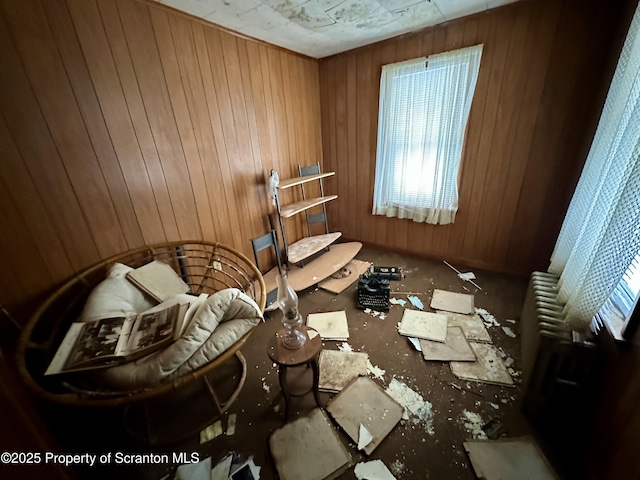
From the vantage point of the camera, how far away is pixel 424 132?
98.3 inches

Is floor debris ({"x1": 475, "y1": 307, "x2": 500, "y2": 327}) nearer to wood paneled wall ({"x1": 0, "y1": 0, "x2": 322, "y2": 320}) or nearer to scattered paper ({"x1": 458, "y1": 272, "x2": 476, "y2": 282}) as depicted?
scattered paper ({"x1": 458, "y1": 272, "x2": 476, "y2": 282})

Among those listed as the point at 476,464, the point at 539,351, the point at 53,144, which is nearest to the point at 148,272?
the point at 53,144

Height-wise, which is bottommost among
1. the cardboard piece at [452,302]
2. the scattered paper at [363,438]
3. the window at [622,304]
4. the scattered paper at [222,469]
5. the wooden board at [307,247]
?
the scattered paper at [222,469]

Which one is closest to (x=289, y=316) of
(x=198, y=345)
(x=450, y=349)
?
(x=198, y=345)

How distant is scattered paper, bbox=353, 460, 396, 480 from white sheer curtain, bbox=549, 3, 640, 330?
1133 mm

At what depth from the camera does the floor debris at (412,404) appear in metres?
1.32

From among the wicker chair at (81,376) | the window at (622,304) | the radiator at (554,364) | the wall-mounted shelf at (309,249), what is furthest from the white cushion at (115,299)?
the window at (622,304)

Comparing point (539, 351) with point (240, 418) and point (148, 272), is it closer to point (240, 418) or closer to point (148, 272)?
point (240, 418)

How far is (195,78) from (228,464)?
7.79 ft

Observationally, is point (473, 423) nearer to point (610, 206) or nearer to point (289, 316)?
point (289, 316)

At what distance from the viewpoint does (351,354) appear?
1739 millimetres

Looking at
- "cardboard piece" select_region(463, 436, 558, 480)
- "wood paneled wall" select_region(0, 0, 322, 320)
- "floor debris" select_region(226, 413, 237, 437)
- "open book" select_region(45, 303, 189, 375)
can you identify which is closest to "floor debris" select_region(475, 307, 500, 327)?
"cardboard piece" select_region(463, 436, 558, 480)

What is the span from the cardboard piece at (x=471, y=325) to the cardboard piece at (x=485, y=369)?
0.10m

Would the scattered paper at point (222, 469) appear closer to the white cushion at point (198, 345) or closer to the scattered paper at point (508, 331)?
the white cushion at point (198, 345)
